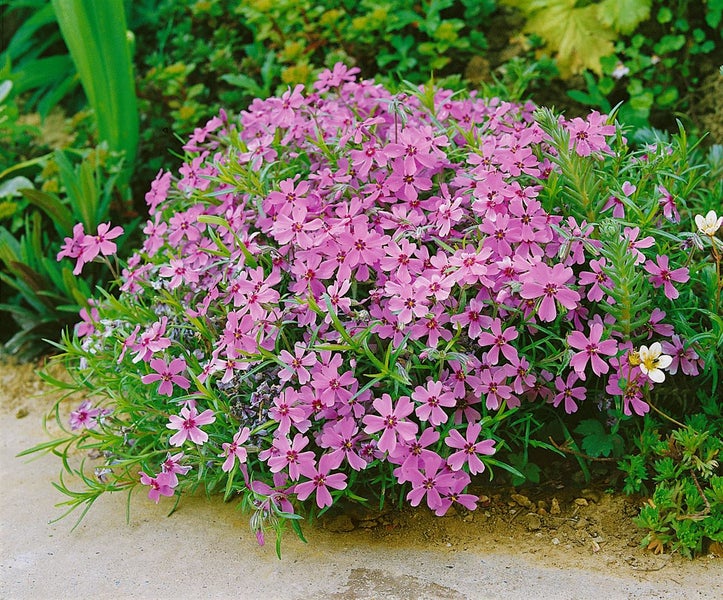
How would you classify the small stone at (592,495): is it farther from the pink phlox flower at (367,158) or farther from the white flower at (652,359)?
the pink phlox flower at (367,158)

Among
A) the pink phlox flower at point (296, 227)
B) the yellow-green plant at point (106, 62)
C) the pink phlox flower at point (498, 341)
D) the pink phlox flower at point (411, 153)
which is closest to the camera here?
the pink phlox flower at point (498, 341)

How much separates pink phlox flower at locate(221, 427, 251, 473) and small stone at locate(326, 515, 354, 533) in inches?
12.6

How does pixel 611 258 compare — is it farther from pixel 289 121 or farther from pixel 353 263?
pixel 289 121

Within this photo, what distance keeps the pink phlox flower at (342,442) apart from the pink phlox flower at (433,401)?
16 centimetres

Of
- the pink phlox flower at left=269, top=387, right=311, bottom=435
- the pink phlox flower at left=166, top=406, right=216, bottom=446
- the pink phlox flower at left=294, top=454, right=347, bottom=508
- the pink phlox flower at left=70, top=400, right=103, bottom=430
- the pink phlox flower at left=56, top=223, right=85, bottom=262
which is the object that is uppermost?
the pink phlox flower at left=56, top=223, right=85, bottom=262

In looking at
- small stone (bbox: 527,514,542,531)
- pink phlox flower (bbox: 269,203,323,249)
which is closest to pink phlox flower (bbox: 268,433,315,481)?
pink phlox flower (bbox: 269,203,323,249)

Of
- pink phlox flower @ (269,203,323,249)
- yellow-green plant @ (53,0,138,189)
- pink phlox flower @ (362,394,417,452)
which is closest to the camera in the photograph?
pink phlox flower @ (362,394,417,452)

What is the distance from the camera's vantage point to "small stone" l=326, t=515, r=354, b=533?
2082 mm

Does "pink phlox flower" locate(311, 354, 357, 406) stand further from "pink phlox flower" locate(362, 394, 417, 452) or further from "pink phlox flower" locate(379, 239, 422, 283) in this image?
"pink phlox flower" locate(379, 239, 422, 283)

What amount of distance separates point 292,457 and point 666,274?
970 millimetres

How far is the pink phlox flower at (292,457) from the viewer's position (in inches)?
73.2

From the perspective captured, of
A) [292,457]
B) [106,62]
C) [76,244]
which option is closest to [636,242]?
[292,457]

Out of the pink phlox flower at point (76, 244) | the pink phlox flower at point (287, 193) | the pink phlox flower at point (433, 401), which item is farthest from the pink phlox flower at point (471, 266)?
the pink phlox flower at point (76, 244)

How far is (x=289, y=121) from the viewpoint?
241 cm
